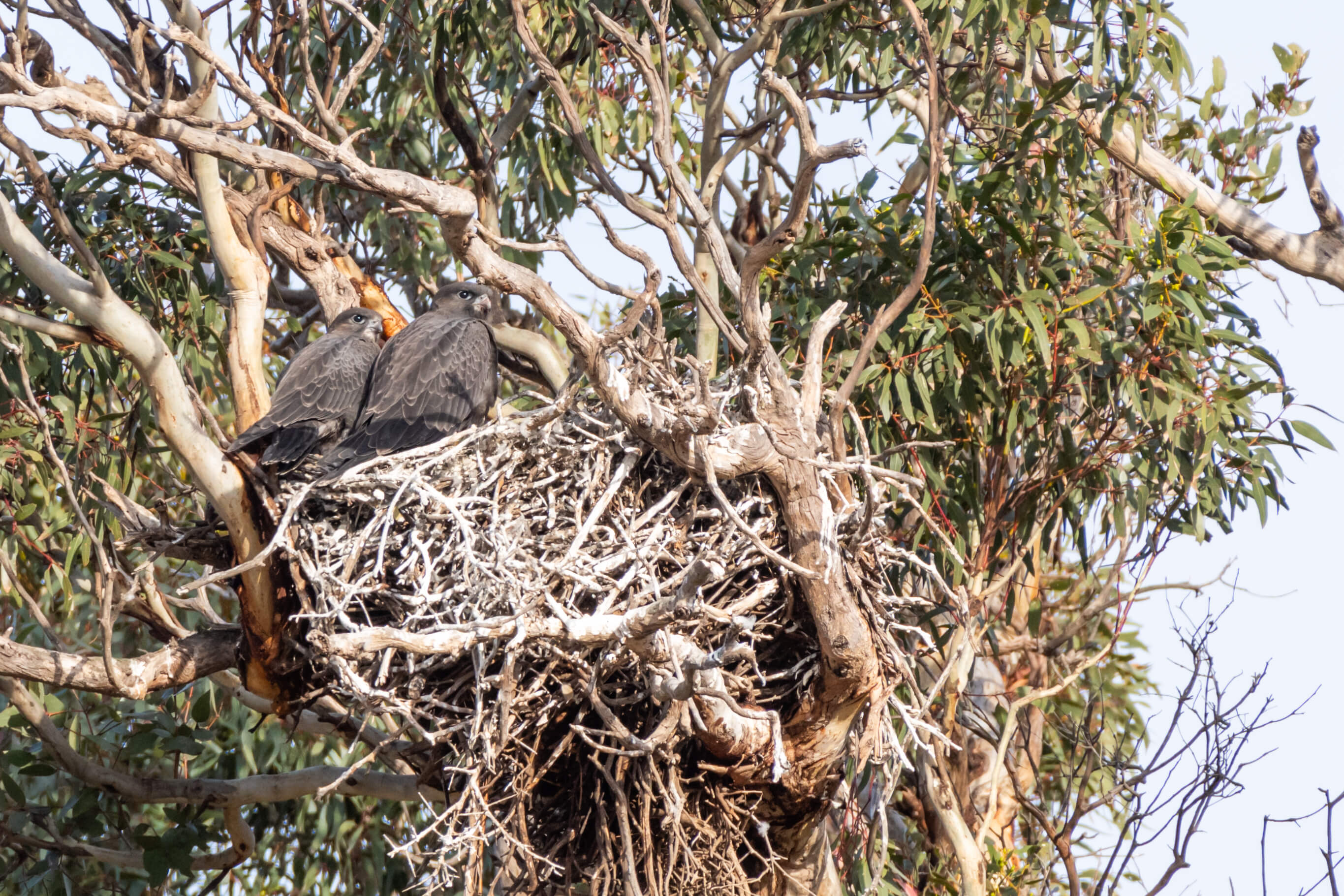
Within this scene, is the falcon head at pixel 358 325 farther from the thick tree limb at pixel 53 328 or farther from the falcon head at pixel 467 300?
the thick tree limb at pixel 53 328

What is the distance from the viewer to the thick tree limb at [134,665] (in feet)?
12.3

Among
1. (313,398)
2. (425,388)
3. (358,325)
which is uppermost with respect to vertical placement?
(358,325)

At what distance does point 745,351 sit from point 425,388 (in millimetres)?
1533

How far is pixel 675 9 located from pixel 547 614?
3763 mm

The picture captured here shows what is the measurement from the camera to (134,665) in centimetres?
386

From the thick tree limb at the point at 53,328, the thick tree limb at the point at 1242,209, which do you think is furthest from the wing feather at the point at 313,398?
the thick tree limb at the point at 1242,209

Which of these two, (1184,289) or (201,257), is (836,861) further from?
(201,257)

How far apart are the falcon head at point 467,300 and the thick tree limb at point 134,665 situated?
1.87 m

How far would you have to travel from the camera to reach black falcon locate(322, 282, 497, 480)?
421cm

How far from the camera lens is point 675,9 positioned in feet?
20.4

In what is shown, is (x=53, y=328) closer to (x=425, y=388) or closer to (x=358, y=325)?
(x=425, y=388)

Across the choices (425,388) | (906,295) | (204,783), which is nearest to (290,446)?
(425,388)

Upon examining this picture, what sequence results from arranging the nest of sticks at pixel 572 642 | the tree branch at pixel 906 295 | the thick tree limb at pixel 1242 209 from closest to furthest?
the nest of sticks at pixel 572 642
the tree branch at pixel 906 295
the thick tree limb at pixel 1242 209

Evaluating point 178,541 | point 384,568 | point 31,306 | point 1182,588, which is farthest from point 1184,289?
point 31,306
